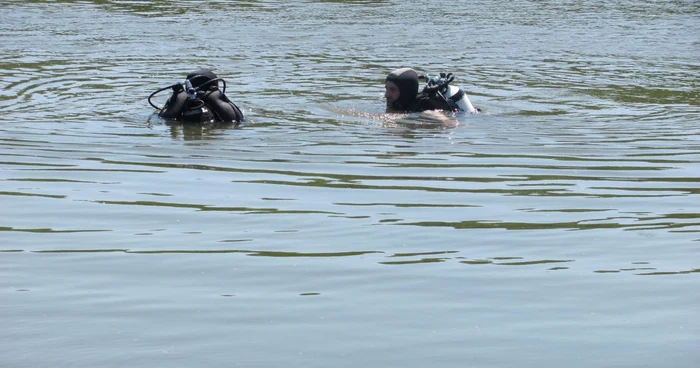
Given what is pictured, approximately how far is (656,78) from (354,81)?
449cm

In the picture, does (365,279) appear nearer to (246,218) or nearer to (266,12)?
(246,218)

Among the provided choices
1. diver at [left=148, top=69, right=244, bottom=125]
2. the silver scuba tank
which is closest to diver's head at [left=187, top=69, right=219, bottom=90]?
diver at [left=148, top=69, right=244, bottom=125]

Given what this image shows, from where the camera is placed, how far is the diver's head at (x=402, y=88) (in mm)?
13242

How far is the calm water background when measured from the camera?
4.38 m

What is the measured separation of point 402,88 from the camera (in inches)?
523

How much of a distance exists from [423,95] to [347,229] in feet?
23.3

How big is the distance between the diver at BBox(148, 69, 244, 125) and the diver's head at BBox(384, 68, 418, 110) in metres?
1.88

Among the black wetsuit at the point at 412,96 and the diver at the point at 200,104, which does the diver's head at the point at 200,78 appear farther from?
the black wetsuit at the point at 412,96

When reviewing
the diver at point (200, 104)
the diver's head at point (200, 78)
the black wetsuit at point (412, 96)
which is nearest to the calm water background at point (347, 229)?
the diver at point (200, 104)

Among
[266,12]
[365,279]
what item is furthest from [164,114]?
[266,12]

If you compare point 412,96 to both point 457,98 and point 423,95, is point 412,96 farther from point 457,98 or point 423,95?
point 457,98

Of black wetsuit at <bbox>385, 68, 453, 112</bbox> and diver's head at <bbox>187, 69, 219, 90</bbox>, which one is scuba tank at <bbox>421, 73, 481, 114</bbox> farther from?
diver's head at <bbox>187, 69, 219, 90</bbox>

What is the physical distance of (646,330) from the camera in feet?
14.9

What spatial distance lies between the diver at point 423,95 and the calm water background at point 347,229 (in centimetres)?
28
